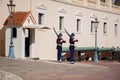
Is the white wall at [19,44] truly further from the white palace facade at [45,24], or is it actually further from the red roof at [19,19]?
the red roof at [19,19]

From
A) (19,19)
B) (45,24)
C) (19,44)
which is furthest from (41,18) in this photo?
(19,44)

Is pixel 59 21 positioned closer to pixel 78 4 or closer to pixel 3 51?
pixel 78 4

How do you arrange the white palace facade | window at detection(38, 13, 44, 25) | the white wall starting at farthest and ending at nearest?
window at detection(38, 13, 44, 25) → the white palace facade → the white wall

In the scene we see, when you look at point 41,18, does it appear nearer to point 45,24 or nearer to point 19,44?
point 45,24

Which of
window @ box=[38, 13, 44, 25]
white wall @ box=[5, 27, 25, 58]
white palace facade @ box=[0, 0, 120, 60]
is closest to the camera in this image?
white wall @ box=[5, 27, 25, 58]

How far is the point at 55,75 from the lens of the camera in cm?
1816

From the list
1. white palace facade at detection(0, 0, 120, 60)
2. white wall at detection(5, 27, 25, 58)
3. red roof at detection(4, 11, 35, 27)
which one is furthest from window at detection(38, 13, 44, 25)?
white wall at detection(5, 27, 25, 58)

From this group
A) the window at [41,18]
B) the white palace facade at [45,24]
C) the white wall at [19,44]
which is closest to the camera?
the white wall at [19,44]

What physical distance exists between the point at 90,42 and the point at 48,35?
29.7 ft

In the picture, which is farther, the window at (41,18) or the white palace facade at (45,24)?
the window at (41,18)

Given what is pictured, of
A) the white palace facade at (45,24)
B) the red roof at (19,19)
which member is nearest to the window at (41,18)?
the white palace facade at (45,24)

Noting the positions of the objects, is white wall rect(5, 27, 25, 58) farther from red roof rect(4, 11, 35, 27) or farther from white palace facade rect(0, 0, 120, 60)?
red roof rect(4, 11, 35, 27)

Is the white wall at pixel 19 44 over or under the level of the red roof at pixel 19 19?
under

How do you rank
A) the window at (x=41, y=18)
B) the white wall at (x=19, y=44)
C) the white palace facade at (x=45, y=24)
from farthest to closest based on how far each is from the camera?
the window at (x=41, y=18) → the white palace facade at (x=45, y=24) → the white wall at (x=19, y=44)
